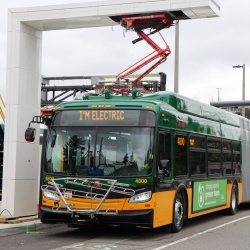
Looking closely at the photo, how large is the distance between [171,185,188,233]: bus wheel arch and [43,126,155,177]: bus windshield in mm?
1815

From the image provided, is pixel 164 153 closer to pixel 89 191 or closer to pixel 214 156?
pixel 89 191

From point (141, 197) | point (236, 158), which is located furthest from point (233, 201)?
point (141, 197)

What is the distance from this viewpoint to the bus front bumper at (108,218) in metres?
11.6

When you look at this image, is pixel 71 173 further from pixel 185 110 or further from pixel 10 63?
pixel 10 63

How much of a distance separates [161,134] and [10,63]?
531 centimetres

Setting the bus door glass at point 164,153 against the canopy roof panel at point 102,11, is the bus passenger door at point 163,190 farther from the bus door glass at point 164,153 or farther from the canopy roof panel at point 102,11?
the canopy roof panel at point 102,11

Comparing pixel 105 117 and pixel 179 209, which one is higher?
pixel 105 117

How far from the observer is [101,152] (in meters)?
12.0

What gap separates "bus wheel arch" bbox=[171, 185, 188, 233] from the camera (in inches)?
517

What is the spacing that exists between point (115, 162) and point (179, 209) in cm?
247

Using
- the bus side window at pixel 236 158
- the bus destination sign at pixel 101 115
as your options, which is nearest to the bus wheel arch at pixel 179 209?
the bus destination sign at pixel 101 115

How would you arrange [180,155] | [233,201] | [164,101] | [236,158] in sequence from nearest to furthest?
[164,101]
[180,155]
[233,201]
[236,158]

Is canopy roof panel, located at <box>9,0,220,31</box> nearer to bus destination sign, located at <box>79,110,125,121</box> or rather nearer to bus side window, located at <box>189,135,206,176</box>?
bus side window, located at <box>189,135,206,176</box>

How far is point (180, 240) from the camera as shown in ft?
39.2
